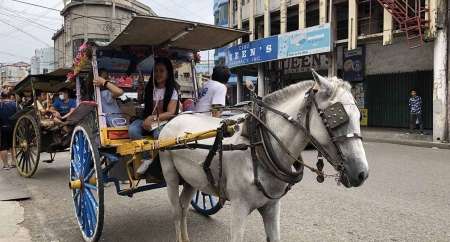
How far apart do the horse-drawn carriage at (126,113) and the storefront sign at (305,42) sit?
1472 centimetres

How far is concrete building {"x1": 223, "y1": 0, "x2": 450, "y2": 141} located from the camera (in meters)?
16.0

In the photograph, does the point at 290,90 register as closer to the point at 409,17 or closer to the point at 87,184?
the point at 87,184

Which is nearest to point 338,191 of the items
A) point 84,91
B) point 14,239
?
point 84,91

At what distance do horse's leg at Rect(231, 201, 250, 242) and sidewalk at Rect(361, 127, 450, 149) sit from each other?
44.1 ft

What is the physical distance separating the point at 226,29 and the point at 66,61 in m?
49.7

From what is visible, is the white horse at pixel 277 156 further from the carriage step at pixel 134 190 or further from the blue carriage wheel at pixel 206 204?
the blue carriage wheel at pixel 206 204

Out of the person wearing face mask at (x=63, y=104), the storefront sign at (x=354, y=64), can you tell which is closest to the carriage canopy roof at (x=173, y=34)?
the person wearing face mask at (x=63, y=104)

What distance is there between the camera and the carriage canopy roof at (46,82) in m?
8.66

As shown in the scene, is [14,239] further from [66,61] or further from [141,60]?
[66,61]

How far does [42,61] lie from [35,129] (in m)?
56.2

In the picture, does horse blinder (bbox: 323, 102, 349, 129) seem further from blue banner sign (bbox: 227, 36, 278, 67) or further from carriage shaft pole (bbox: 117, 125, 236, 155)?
blue banner sign (bbox: 227, 36, 278, 67)

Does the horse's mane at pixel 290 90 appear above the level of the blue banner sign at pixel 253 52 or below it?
below

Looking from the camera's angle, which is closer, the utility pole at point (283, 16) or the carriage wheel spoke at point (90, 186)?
the carriage wheel spoke at point (90, 186)

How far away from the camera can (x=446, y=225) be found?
5348 mm
